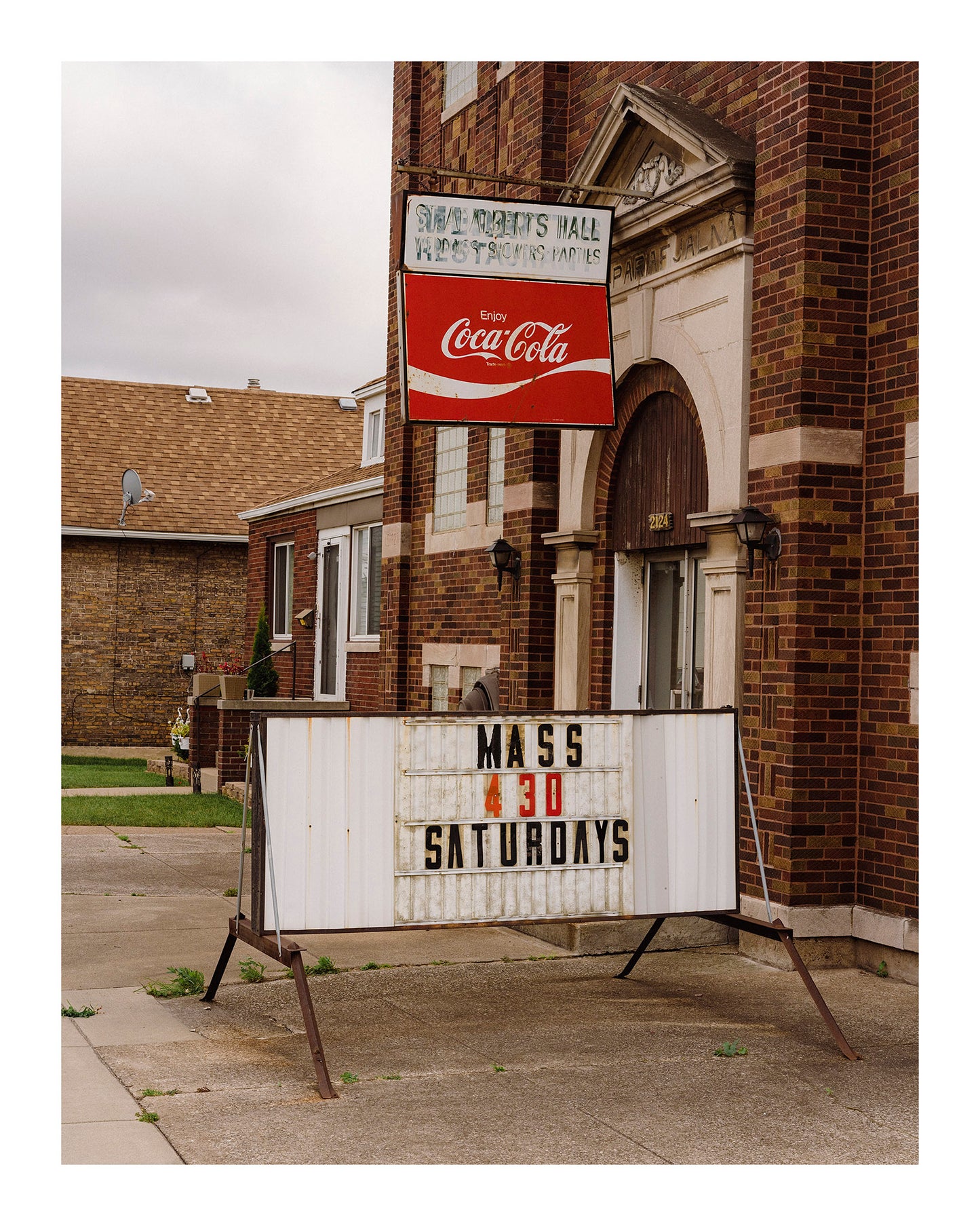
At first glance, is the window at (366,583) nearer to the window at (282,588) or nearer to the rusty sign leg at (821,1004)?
the window at (282,588)

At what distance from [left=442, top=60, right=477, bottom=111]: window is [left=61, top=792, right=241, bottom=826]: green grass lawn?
8181mm

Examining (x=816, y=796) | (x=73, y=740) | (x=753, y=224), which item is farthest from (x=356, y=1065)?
(x=73, y=740)

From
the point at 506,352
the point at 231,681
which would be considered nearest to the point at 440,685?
the point at 506,352

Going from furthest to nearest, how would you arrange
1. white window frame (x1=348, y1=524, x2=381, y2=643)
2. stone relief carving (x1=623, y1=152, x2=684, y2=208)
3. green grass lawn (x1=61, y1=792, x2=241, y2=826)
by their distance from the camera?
white window frame (x1=348, y1=524, x2=381, y2=643) < green grass lawn (x1=61, y1=792, x2=241, y2=826) < stone relief carving (x1=623, y1=152, x2=684, y2=208)

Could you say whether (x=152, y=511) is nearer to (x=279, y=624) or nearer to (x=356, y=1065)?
(x=279, y=624)

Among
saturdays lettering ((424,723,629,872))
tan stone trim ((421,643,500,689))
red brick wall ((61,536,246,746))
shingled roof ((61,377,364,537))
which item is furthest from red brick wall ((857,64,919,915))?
shingled roof ((61,377,364,537))

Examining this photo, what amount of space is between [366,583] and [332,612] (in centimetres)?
152

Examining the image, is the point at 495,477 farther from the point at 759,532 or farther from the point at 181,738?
the point at 181,738

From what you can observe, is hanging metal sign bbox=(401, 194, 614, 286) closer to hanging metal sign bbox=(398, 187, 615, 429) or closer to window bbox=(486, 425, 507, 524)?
hanging metal sign bbox=(398, 187, 615, 429)

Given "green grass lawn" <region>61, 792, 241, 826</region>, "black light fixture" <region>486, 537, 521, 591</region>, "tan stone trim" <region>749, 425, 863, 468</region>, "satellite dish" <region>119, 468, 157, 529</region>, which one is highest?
"satellite dish" <region>119, 468, 157, 529</region>

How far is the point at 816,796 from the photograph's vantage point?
27.3ft

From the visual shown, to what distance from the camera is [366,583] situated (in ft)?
66.4

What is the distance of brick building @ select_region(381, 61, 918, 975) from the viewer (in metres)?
8.23

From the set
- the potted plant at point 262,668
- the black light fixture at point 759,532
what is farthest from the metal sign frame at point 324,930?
the potted plant at point 262,668
